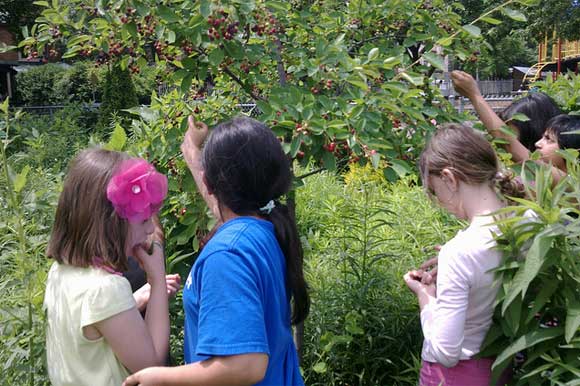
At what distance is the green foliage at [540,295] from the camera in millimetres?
1679

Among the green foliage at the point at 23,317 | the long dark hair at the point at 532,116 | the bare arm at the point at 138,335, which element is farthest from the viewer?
the long dark hair at the point at 532,116

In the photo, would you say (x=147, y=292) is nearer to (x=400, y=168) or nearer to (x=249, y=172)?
(x=249, y=172)

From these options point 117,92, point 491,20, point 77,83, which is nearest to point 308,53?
point 491,20

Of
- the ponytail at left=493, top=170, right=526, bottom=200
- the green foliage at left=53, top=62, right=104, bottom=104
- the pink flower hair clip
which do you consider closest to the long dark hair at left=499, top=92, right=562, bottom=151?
the ponytail at left=493, top=170, right=526, bottom=200

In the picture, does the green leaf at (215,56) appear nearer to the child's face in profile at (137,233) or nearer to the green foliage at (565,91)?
the child's face in profile at (137,233)

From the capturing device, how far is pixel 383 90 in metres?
Result: 2.37

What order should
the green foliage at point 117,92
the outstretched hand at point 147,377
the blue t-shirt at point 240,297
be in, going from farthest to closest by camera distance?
the green foliage at point 117,92 < the outstretched hand at point 147,377 < the blue t-shirt at point 240,297

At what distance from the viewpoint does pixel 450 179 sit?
1.88 meters

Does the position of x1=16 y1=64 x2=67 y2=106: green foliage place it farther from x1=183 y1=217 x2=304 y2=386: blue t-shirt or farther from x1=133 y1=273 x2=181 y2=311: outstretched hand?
x1=183 y1=217 x2=304 y2=386: blue t-shirt

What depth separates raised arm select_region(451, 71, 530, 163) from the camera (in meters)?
2.47

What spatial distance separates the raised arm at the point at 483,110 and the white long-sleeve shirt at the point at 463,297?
0.83 metres

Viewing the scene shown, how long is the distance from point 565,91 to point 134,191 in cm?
382

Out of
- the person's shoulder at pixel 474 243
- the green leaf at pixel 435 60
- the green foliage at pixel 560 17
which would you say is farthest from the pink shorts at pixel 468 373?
A: the green foliage at pixel 560 17

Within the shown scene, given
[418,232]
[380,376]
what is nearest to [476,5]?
[418,232]
